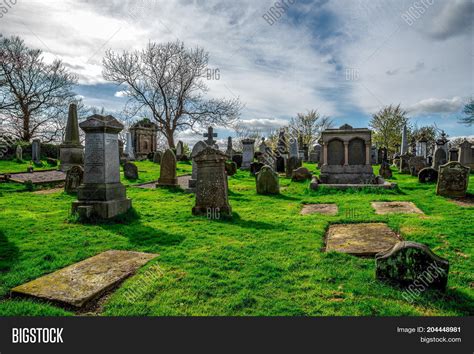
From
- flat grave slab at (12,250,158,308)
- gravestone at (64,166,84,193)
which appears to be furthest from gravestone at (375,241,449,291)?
gravestone at (64,166,84,193)

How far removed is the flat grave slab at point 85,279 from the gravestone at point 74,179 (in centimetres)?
662

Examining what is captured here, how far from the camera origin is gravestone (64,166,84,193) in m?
10.2

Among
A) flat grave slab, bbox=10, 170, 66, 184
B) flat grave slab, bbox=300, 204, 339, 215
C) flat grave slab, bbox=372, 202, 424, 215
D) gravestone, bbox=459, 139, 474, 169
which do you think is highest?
gravestone, bbox=459, 139, 474, 169

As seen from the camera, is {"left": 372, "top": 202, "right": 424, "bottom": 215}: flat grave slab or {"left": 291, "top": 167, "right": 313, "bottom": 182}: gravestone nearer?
{"left": 372, "top": 202, "right": 424, "bottom": 215}: flat grave slab

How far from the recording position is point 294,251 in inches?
177

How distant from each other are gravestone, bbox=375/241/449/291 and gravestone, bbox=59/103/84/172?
16.0 meters

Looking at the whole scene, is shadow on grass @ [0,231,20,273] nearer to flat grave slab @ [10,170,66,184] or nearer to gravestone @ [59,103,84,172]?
flat grave slab @ [10,170,66,184]

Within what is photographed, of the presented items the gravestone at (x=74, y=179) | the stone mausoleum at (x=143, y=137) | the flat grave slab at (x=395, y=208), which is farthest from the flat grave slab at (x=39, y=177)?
the stone mausoleum at (x=143, y=137)

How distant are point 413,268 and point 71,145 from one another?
1649 centimetres

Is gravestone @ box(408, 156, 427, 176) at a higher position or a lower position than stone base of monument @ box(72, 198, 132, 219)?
higher

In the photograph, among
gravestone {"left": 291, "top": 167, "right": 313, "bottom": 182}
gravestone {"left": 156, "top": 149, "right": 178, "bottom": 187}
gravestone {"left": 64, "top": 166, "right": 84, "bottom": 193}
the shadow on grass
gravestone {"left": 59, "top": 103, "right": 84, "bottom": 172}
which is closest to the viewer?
the shadow on grass

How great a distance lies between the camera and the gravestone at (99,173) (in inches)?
265

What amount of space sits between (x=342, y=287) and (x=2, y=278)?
147 inches

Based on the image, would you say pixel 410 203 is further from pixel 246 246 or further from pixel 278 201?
pixel 246 246
